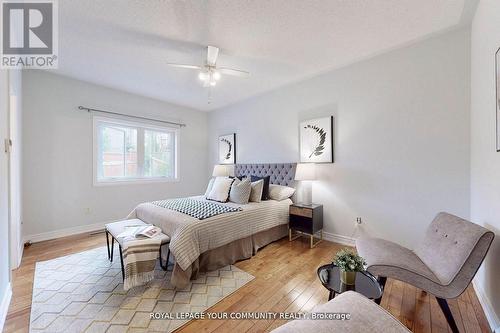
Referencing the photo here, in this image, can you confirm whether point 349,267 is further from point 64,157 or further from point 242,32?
point 64,157

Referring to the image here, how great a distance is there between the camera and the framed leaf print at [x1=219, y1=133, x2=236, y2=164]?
469cm

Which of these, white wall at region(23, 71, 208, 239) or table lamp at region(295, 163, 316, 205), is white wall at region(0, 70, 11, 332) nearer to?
white wall at region(23, 71, 208, 239)

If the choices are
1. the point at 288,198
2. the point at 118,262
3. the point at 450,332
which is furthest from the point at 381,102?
the point at 118,262

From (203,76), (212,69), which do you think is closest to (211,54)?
(212,69)

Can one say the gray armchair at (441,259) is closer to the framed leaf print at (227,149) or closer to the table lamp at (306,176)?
the table lamp at (306,176)

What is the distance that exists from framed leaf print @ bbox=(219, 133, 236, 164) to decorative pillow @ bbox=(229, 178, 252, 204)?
1.52m

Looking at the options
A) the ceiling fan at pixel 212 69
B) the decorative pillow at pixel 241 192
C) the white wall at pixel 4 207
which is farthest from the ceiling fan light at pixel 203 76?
the white wall at pixel 4 207

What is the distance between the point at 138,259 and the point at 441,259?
2514 mm

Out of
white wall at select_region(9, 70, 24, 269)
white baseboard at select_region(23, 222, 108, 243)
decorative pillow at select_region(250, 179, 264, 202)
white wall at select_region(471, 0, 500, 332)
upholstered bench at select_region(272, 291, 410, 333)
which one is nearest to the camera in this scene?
upholstered bench at select_region(272, 291, 410, 333)

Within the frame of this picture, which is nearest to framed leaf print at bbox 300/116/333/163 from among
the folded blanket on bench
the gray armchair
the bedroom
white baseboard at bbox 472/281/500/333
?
the bedroom

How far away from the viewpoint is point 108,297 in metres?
1.82

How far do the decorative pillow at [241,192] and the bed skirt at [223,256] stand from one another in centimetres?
57

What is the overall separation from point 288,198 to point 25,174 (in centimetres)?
408

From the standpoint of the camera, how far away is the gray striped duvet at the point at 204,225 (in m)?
1.98
